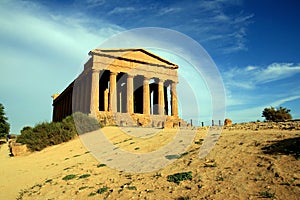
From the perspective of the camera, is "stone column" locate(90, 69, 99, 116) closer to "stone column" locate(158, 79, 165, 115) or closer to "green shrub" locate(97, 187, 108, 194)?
"stone column" locate(158, 79, 165, 115)

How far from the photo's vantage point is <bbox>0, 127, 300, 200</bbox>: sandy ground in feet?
26.1

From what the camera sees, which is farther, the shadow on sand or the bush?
the bush

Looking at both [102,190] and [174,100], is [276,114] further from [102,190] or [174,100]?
[102,190]

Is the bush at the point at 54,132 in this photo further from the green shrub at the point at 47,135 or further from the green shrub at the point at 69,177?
the green shrub at the point at 69,177

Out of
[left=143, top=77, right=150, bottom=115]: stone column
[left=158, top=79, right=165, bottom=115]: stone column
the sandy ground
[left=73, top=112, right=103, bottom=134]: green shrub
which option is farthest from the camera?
[left=158, top=79, right=165, bottom=115]: stone column

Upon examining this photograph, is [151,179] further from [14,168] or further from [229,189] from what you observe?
[14,168]

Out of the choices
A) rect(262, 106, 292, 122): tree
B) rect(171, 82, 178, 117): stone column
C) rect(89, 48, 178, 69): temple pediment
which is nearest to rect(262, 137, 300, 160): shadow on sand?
rect(262, 106, 292, 122): tree

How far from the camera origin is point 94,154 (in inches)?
696

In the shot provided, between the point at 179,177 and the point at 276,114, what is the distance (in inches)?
1279

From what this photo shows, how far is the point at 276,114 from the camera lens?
37000 mm

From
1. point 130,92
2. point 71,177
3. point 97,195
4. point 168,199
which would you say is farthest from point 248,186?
point 130,92

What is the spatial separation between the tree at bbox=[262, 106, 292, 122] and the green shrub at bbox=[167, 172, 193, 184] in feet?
99.9

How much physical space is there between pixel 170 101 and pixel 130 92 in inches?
434

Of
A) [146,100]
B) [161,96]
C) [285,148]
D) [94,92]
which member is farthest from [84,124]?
[285,148]
